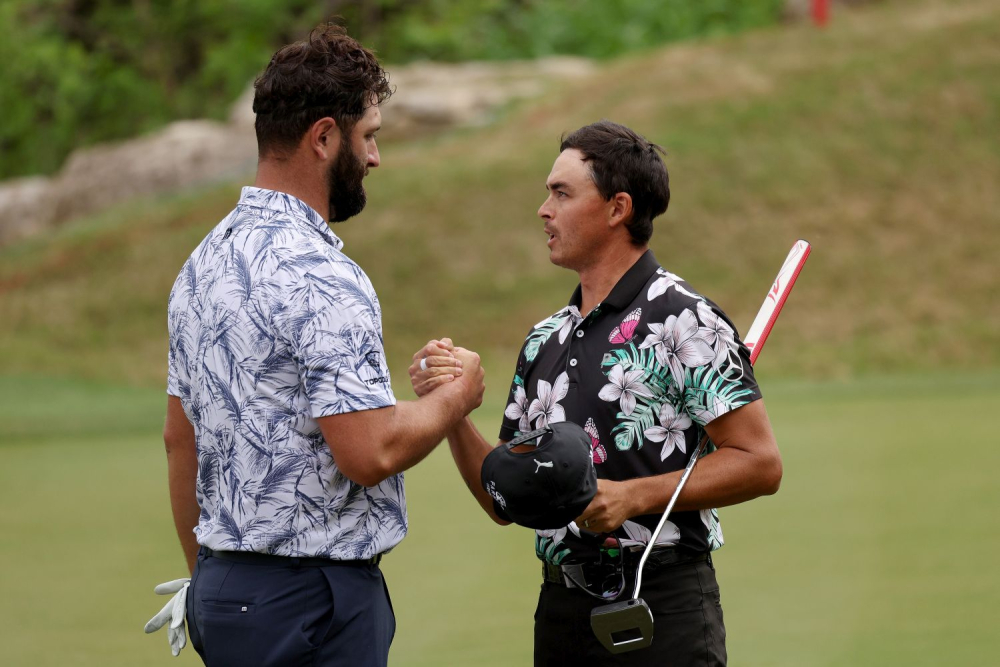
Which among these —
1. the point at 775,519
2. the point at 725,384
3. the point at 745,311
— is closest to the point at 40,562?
the point at 775,519

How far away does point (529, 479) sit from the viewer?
2785 mm

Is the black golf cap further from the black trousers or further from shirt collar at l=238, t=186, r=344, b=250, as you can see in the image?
shirt collar at l=238, t=186, r=344, b=250

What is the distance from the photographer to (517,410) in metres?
3.36

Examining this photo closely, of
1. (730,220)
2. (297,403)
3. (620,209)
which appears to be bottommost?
(297,403)

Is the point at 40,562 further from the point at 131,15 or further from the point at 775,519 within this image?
the point at 131,15

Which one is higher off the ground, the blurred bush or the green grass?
the blurred bush

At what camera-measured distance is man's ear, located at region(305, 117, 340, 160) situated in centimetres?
281

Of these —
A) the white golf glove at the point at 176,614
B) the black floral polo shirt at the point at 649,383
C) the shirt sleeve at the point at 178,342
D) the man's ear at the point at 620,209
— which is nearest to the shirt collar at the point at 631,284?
the black floral polo shirt at the point at 649,383

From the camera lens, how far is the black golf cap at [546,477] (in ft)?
9.09

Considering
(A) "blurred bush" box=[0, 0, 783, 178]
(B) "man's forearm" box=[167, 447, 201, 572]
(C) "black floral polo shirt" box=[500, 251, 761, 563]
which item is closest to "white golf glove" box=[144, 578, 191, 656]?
(B) "man's forearm" box=[167, 447, 201, 572]

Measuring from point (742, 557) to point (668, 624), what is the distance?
164 inches

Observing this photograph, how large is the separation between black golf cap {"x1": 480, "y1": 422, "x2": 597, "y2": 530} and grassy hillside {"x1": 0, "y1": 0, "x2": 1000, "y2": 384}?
12704mm

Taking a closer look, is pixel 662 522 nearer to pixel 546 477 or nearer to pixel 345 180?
pixel 546 477

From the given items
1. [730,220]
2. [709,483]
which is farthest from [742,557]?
[730,220]
